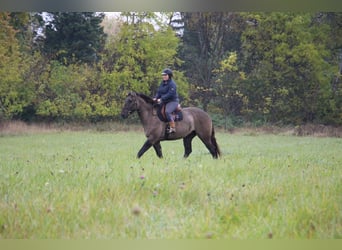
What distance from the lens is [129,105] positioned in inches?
239

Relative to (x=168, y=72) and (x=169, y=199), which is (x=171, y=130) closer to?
(x=168, y=72)

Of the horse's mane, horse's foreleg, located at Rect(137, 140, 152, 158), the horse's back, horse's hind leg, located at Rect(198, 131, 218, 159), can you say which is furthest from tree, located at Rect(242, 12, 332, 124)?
horse's foreleg, located at Rect(137, 140, 152, 158)

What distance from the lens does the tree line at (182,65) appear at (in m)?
5.50

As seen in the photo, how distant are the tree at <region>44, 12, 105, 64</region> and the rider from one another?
103 cm

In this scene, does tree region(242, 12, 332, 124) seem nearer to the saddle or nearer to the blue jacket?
the saddle

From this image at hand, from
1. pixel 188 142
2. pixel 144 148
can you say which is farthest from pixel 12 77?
pixel 188 142

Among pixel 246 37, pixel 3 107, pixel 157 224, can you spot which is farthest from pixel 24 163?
pixel 246 37

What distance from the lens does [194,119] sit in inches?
254

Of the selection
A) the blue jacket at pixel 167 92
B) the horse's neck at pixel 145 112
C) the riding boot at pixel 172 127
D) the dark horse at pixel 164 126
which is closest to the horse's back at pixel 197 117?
the dark horse at pixel 164 126

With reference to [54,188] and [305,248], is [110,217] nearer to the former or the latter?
[54,188]

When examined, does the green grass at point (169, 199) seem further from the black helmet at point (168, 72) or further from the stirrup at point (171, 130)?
the black helmet at point (168, 72)

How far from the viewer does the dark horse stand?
19.9ft

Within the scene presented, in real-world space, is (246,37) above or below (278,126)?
above

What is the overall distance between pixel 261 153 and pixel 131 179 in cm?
275
